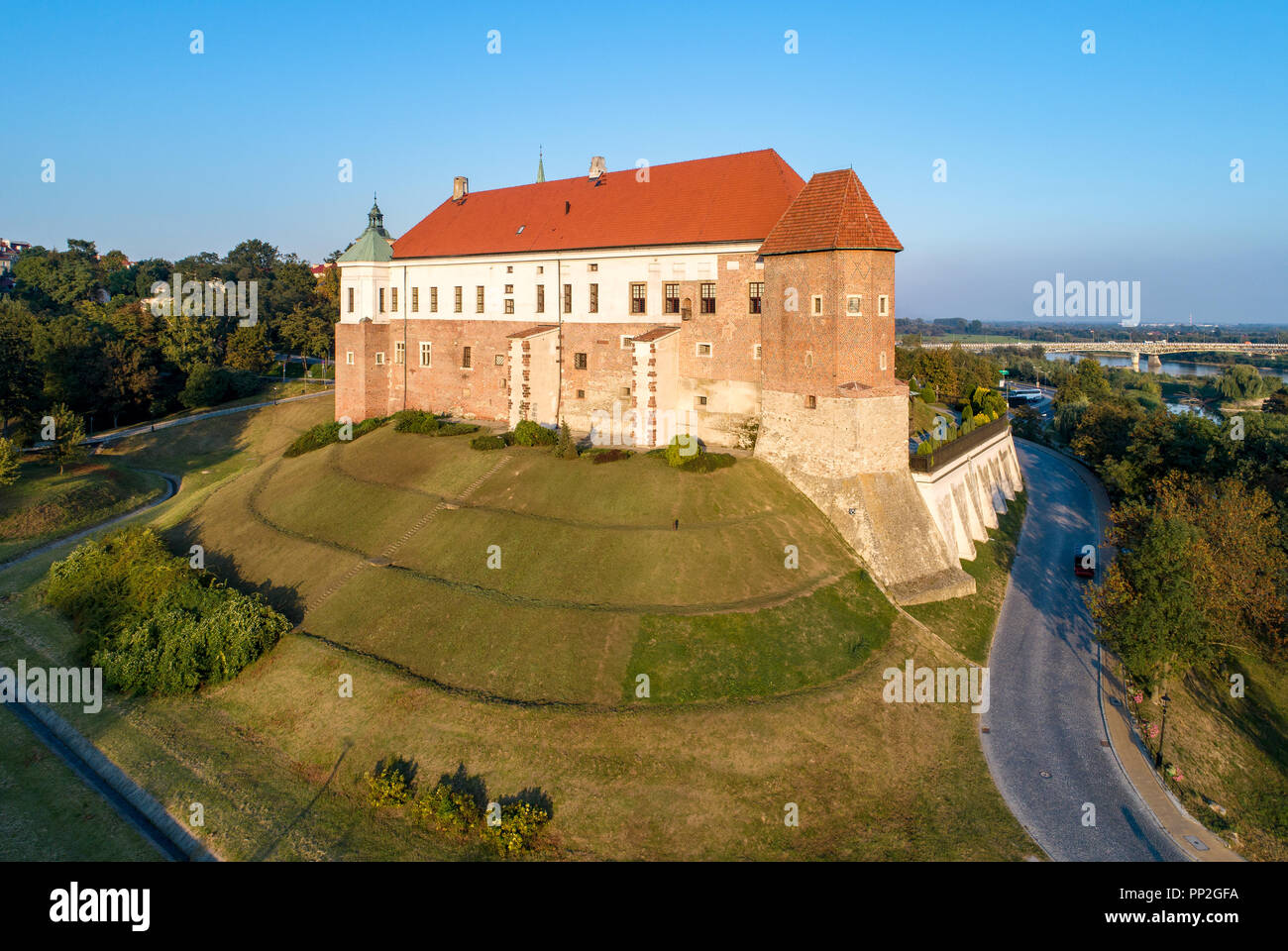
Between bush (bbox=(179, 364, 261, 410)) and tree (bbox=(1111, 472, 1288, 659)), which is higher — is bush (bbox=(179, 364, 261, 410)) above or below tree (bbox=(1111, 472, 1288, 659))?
above

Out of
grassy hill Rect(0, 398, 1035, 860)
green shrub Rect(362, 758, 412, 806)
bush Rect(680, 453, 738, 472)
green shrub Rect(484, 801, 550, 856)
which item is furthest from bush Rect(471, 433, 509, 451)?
green shrub Rect(484, 801, 550, 856)

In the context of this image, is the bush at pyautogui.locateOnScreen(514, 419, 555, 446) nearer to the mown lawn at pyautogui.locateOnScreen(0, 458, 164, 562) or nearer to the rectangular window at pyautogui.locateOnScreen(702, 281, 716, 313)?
the rectangular window at pyautogui.locateOnScreen(702, 281, 716, 313)

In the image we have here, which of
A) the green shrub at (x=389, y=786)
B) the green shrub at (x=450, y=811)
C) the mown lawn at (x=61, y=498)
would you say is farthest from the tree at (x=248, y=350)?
the green shrub at (x=450, y=811)

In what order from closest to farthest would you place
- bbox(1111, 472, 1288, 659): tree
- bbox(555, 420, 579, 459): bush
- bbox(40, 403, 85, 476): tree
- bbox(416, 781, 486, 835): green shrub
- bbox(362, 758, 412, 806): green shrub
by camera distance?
bbox(416, 781, 486, 835): green shrub
bbox(362, 758, 412, 806): green shrub
bbox(1111, 472, 1288, 659): tree
bbox(555, 420, 579, 459): bush
bbox(40, 403, 85, 476): tree

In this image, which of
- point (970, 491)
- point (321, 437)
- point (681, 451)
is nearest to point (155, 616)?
point (321, 437)
